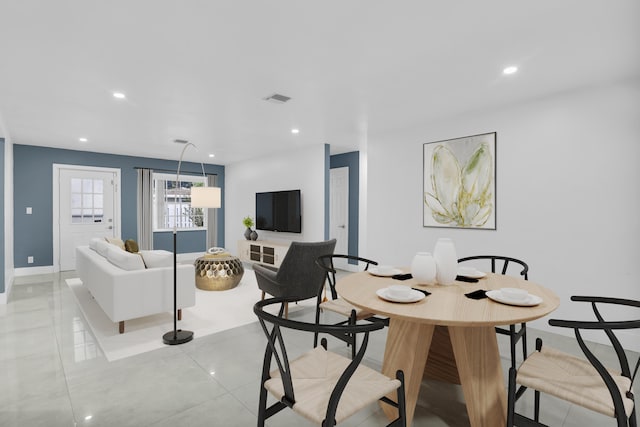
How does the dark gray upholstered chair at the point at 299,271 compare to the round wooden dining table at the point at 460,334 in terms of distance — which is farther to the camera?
the dark gray upholstered chair at the point at 299,271

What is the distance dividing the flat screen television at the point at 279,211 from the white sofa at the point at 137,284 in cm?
296

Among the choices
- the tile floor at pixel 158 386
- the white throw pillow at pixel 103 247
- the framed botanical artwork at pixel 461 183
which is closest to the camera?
the tile floor at pixel 158 386

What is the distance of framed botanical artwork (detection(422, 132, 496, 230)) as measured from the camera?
3783mm

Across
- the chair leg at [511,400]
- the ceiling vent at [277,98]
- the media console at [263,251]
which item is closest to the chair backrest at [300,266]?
the ceiling vent at [277,98]

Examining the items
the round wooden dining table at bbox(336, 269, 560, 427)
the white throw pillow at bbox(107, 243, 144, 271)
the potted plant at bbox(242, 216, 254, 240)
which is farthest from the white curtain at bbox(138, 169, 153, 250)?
the round wooden dining table at bbox(336, 269, 560, 427)

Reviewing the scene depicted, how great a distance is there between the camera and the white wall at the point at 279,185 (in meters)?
6.02

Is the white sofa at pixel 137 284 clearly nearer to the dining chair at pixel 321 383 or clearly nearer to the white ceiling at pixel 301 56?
the white ceiling at pixel 301 56

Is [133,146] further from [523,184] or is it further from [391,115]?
[523,184]

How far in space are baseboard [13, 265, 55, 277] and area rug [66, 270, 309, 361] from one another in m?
2.17

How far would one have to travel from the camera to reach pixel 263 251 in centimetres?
680

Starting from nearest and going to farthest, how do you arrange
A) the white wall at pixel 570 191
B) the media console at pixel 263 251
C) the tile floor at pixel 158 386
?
the tile floor at pixel 158 386, the white wall at pixel 570 191, the media console at pixel 263 251

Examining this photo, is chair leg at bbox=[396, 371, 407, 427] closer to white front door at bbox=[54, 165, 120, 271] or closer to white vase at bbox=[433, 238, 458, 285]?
white vase at bbox=[433, 238, 458, 285]

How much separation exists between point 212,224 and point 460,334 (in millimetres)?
7574

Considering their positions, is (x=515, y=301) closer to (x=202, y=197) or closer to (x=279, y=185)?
(x=202, y=197)
